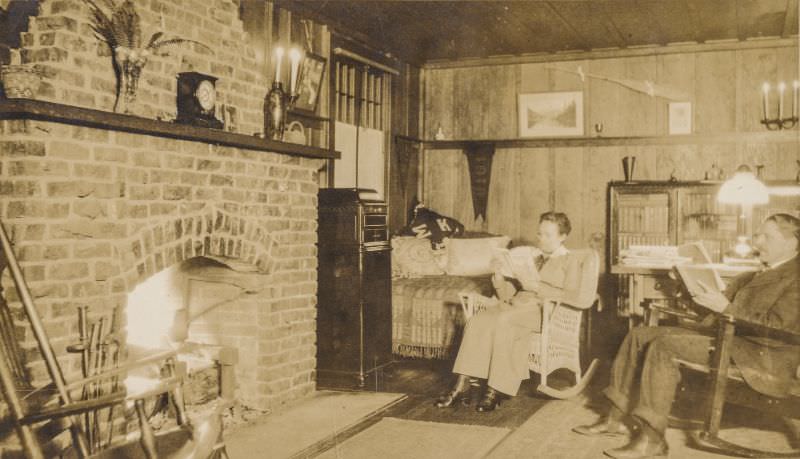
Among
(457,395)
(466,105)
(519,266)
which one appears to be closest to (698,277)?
(519,266)

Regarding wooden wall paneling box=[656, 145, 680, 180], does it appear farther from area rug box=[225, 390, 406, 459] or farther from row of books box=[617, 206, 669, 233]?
area rug box=[225, 390, 406, 459]

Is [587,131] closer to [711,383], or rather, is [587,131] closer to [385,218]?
[385,218]

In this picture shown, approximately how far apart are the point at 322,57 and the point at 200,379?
2891 millimetres

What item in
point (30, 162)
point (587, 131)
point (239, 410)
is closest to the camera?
point (30, 162)

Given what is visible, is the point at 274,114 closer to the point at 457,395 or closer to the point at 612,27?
the point at 457,395

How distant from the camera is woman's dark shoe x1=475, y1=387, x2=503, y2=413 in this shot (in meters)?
4.56

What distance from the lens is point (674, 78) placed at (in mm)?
7285

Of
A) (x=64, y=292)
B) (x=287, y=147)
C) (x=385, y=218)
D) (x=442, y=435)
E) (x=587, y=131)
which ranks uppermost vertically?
(x=587, y=131)

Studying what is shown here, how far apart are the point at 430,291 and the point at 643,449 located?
9.20 ft

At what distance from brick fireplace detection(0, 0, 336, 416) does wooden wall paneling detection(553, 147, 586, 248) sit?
11.3 feet

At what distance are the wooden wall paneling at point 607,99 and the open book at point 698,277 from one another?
3353 mm

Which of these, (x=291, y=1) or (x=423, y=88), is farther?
(x=423, y=88)

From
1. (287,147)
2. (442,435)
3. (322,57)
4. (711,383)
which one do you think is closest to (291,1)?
(322,57)

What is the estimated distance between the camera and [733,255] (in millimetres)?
5828
